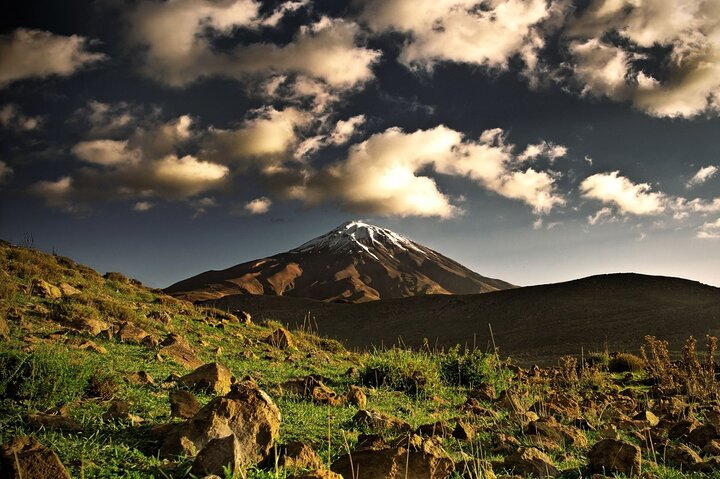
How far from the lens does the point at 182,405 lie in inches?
177

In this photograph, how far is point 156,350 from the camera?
844 cm

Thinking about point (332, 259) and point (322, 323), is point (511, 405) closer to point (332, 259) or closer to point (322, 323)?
point (322, 323)

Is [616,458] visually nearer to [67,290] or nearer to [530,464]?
[530,464]

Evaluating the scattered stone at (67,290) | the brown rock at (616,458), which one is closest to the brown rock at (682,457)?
the brown rock at (616,458)

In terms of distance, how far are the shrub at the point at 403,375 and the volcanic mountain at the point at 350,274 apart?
72764 mm

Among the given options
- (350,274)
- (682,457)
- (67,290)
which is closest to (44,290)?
(67,290)

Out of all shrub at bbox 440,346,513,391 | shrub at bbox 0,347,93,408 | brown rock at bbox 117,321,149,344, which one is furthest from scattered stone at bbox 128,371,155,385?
shrub at bbox 440,346,513,391

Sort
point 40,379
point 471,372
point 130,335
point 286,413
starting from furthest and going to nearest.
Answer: point 471,372, point 130,335, point 286,413, point 40,379

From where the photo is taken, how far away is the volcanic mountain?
105125 millimetres

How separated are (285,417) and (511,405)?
3.43 meters

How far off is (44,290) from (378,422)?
32.7 ft

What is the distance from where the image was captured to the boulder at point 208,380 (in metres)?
5.86

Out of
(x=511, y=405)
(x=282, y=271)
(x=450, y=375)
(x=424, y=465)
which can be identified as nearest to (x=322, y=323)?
(x=450, y=375)

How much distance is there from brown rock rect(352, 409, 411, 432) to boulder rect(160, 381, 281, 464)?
173 centimetres
